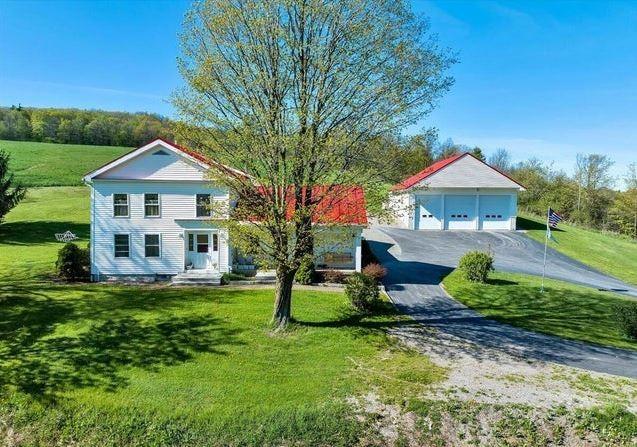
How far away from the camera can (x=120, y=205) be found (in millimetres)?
20516

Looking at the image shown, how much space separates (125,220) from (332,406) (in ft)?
53.3

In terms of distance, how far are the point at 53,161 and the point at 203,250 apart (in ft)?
182

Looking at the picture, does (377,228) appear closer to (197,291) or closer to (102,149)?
(197,291)

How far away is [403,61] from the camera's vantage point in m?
12.1

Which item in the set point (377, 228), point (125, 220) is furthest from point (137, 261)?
point (377, 228)

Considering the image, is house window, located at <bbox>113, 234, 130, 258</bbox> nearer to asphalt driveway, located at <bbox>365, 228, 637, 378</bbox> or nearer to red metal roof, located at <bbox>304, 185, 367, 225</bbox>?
red metal roof, located at <bbox>304, 185, 367, 225</bbox>

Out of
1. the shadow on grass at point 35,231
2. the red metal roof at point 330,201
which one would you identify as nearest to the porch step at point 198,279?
the red metal roof at point 330,201

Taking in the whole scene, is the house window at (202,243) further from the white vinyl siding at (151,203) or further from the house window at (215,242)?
the white vinyl siding at (151,203)

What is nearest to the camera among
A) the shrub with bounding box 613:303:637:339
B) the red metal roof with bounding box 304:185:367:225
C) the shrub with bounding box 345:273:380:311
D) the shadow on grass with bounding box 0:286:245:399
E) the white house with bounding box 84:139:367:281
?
the shadow on grass with bounding box 0:286:245:399

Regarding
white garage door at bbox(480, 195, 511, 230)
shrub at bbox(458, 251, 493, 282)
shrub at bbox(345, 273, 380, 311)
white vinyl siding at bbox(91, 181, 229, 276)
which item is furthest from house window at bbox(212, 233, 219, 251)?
white garage door at bbox(480, 195, 511, 230)

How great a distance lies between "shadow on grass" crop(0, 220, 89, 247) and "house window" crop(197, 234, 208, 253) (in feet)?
51.2

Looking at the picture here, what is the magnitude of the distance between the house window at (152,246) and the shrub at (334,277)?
907 centimetres

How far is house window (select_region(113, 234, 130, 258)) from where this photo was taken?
20688 mm

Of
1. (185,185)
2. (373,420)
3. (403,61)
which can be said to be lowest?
(373,420)
